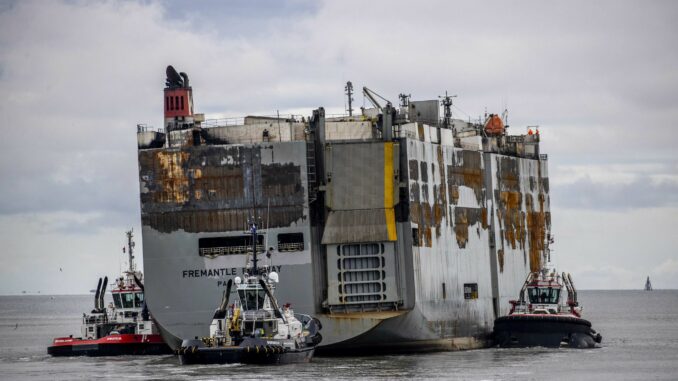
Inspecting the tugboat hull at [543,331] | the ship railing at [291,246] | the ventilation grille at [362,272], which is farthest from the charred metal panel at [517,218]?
the ship railing at [291,246]

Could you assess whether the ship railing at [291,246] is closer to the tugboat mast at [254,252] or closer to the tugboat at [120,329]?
the tugboat mast at [254,252]

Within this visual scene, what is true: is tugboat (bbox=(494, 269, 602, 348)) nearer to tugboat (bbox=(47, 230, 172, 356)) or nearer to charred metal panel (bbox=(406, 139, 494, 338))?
charred metal panel (bbox=(406, 139, 494, 338))

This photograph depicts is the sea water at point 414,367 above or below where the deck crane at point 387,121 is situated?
below

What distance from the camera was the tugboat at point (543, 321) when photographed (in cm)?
6988

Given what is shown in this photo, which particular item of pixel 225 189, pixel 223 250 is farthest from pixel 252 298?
pixel 225 189

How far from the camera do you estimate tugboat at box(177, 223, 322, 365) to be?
5647 centimetres

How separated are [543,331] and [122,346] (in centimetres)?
2093

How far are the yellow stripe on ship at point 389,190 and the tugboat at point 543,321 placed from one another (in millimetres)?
10202

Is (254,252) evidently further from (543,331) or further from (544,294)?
(544,294)

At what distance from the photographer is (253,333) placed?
57438 millimetres

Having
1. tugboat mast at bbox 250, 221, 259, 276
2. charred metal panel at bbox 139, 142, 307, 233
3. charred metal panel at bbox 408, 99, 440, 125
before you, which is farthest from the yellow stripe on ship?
charred metal panel at bbox 408, 99, 440, 125

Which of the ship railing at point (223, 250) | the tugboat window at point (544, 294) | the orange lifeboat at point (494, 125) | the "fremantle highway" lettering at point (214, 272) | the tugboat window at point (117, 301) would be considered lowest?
the tugboat window at point (544, 294)

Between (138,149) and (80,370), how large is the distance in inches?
405

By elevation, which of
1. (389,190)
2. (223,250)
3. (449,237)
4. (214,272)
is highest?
(389,190)
